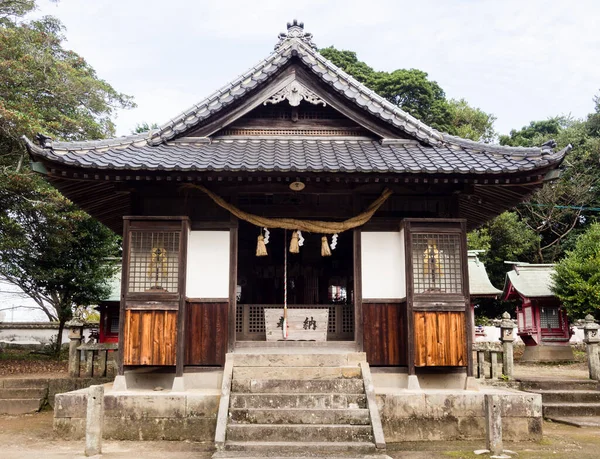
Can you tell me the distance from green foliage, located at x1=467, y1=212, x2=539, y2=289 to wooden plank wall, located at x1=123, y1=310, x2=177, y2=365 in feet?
114

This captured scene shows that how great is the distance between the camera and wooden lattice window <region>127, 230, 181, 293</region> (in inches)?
404

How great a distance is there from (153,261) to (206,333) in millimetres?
1717

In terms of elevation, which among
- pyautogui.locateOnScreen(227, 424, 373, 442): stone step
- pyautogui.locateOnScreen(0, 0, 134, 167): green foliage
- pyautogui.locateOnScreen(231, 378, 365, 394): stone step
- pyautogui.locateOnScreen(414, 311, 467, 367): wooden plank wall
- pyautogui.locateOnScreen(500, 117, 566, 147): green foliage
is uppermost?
pyautogui.locateOnScreen(500, 117, 566, 147): green foliage

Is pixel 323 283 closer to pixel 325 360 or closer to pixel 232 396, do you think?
pixel 325 360

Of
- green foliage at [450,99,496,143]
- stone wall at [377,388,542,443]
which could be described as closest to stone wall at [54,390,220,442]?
stone wall at [377,388,542,443]

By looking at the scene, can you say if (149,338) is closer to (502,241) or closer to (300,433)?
(300,433)

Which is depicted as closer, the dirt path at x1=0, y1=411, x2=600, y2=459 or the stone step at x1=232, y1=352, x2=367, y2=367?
the dirt path at x1=0, y1=411, x2=600, y2=459

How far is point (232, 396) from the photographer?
29.8 ft

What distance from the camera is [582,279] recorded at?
87.1ft

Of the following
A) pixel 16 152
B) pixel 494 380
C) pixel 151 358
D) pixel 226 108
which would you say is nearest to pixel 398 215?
pixel 226 108

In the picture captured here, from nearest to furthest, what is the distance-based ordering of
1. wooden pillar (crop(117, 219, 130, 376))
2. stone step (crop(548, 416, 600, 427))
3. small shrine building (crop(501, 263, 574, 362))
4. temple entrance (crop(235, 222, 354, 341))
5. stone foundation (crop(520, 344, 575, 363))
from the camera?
wooden pillar (crop(117, 219, 130, 376))
stone step (crop(548, 416, 600, 427))
temple entrance (crop(235, 222, 354, 341))
stone foundation (crop(520, 344, 575, 363))
small shrine building (crop(501, 263, 574, 362))

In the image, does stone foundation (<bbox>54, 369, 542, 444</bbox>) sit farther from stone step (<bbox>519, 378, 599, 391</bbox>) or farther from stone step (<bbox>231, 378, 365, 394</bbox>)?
stone step (<bbox>519, 378, 599, 391</bbox>)

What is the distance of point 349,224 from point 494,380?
8817mm

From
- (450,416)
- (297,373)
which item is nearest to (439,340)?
(450,416)
